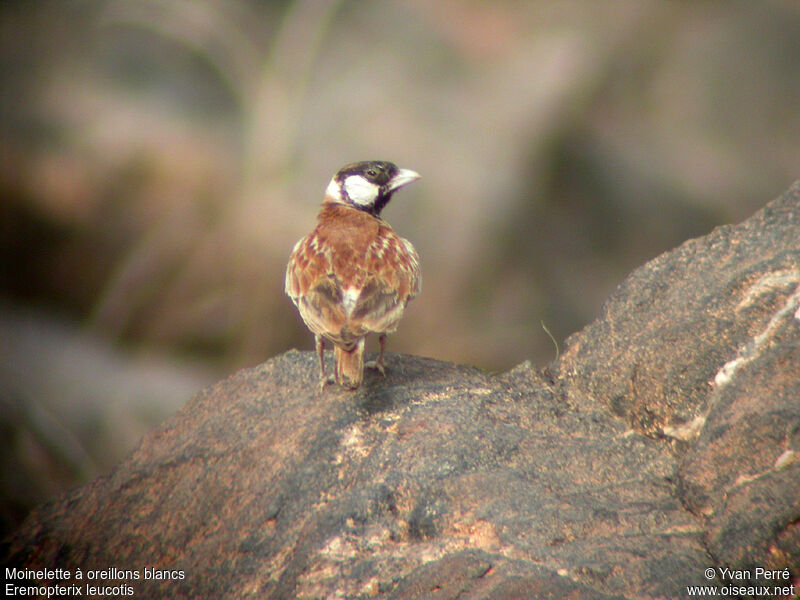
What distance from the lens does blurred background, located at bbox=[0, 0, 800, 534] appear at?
16.1ft

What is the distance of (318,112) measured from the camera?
16.8ft

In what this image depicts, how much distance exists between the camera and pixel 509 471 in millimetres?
2865

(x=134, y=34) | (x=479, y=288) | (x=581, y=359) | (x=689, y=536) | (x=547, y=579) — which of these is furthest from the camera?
(x=479, y=288)

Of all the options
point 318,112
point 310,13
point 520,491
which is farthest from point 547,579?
point 310,13

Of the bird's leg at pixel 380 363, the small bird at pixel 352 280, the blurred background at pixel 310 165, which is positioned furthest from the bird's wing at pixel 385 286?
the blurred background at pixel 310 165

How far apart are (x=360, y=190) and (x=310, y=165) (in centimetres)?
103

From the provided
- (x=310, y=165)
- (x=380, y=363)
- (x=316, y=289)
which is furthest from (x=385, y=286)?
(x=310, y=165)

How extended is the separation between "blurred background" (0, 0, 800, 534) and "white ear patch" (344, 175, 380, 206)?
895 millimetres

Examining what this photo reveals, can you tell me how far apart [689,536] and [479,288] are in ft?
9.51

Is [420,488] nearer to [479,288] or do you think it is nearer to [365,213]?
[365,213]

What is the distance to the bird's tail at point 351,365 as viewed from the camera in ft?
10.5

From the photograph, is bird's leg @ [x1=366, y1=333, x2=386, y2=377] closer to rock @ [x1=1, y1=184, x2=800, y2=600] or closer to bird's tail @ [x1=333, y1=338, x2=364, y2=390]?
rock @ [x1=1, y1=184, x2=800, y2=600]

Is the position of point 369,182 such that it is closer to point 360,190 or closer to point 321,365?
point 360,190

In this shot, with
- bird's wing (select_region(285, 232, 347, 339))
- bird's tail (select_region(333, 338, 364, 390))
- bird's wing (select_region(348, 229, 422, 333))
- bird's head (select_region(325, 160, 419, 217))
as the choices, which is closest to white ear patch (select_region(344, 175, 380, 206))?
bird's head (select_region(325, 160, 419, 217))
